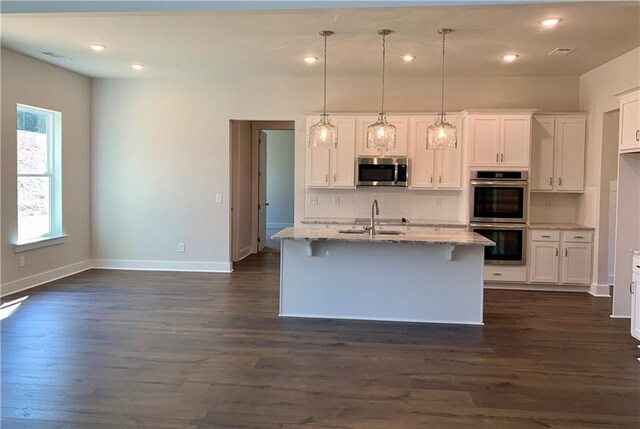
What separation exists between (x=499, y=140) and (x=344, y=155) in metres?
2.10

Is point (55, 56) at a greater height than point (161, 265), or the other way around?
point (55, 56)

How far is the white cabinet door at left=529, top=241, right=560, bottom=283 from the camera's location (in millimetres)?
6270

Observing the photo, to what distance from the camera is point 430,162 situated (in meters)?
6.70

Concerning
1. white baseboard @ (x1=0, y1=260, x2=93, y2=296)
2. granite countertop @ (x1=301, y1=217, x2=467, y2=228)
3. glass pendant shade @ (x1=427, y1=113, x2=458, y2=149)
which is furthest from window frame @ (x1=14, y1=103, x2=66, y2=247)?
glass pendant shade @ (x1=427, y1=113, x2=458, y2=149)

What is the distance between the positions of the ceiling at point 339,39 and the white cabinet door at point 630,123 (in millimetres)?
688

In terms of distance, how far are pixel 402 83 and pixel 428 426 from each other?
526 cm

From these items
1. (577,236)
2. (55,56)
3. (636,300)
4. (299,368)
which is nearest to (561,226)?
(577,236)

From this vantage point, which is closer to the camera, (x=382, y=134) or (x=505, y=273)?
(x=382, y=134)

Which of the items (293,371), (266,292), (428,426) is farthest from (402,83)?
(428,426)

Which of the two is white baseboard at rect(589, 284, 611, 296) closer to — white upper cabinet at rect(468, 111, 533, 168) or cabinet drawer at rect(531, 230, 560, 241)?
cabinet drawer at rect(531, 230, 560, 241)

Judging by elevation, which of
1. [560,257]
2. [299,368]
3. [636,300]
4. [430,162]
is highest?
[430,162]

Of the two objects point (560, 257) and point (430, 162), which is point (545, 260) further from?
point (430, 162)

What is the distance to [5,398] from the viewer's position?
304 cm

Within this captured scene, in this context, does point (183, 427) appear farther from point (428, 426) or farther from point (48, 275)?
point (48, 275)
